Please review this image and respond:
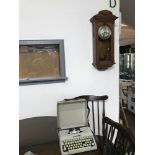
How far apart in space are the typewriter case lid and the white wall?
79 cm

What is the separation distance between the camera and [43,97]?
218 centimetres

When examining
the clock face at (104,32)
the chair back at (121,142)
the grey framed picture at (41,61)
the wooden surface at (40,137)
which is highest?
the clock face at (104,32)

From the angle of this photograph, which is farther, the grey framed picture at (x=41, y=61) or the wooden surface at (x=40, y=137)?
the grey framed picture at (x=41, y=61)

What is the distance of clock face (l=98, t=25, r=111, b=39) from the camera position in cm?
219

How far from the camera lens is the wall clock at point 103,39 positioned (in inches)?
85.1

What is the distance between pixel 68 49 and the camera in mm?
2205

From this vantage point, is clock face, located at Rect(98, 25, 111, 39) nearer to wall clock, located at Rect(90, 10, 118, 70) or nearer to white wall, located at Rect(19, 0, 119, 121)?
wall clock, located at Rect(90, 10, 118, 70)

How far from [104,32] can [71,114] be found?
110 centimetres

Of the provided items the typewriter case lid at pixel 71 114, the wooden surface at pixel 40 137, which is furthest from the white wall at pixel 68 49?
the typewriter case lid at pixel 71 114

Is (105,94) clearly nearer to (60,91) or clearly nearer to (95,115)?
(95,115)

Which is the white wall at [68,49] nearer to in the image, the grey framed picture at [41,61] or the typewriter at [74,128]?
the grey framed picture at [41,61]

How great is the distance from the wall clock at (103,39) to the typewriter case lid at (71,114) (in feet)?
2.77

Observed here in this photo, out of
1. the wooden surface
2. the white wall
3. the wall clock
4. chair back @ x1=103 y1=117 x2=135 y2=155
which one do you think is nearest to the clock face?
the wall clock

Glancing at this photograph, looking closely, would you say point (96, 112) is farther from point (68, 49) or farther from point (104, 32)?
point (104, 32)
